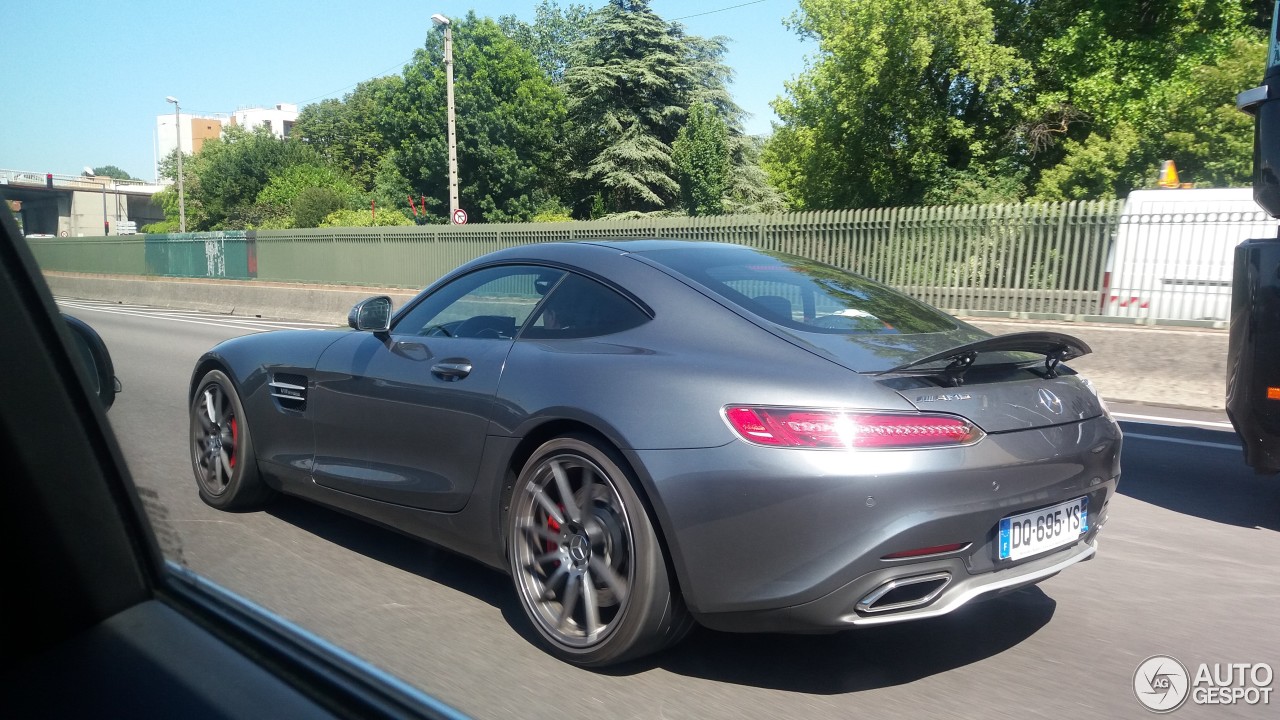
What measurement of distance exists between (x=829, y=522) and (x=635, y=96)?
47.4 m

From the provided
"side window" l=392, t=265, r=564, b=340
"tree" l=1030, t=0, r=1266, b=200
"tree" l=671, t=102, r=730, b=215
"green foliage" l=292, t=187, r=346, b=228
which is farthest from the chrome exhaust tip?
"green foliage" l=292, t=187, r=346, b=228

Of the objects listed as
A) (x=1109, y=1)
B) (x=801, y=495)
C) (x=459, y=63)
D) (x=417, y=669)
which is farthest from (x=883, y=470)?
(x=459, y=63)

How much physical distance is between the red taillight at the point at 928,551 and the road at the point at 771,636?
50 centimetres

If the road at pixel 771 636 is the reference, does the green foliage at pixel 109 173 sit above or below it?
above

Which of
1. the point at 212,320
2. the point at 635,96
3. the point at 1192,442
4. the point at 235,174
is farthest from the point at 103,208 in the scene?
the point at 235,174

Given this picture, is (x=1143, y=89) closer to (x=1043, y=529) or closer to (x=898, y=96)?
(x=898, y=96)

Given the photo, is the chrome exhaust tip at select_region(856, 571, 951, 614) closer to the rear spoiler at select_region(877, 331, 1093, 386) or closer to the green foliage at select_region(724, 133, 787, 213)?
the rear spoiler at select_region(877, 331, 1093, 386)

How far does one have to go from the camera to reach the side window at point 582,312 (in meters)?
3.62

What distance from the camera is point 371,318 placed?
4590 millimetres

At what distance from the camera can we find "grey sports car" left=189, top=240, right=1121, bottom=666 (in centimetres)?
284

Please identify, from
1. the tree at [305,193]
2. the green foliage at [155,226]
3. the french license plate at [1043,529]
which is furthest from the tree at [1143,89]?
the tree at [305,193]

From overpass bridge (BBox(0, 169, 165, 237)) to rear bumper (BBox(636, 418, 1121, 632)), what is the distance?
160cm

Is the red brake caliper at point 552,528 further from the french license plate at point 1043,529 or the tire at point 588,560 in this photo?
the french license plate at point 1043,529

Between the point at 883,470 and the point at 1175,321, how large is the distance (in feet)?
33.2
